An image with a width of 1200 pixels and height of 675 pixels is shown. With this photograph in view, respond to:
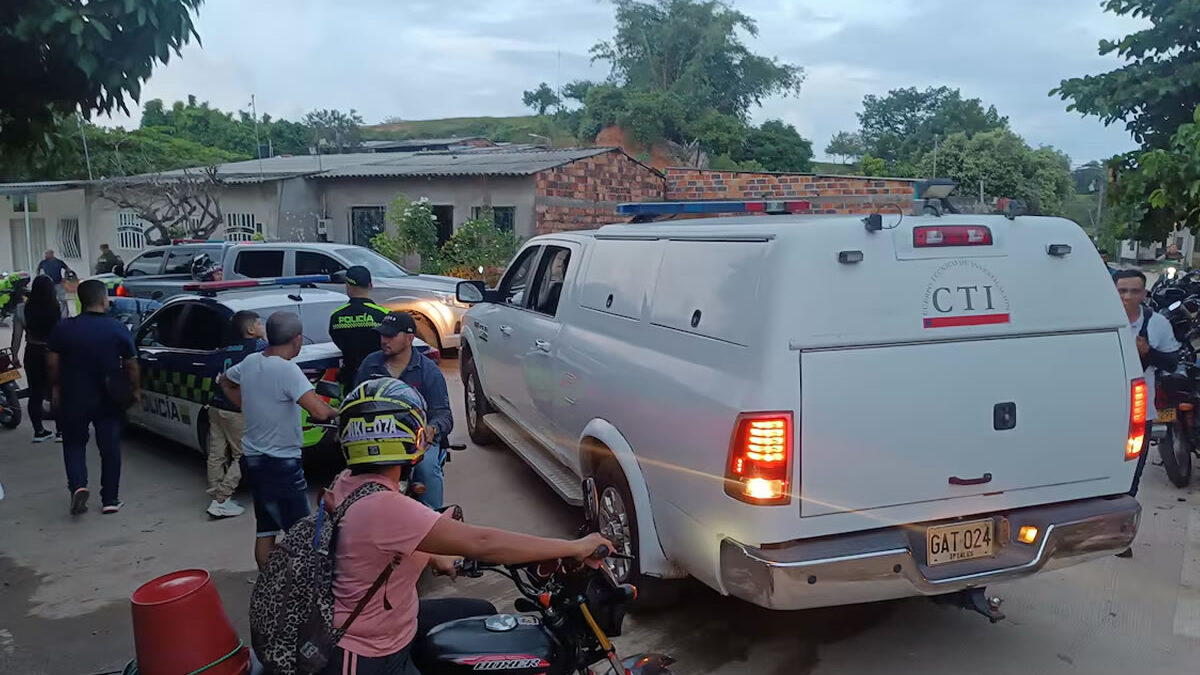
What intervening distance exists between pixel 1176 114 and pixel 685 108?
A: 29.0 m

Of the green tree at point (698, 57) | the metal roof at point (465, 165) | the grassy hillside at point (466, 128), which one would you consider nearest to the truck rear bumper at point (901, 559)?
the metal roof at point (465, 165)

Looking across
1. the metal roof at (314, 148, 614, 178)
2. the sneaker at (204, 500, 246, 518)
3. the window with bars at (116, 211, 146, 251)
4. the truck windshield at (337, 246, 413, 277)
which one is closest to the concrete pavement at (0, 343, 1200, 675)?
the sneaker at (204, 500, 246, 518)

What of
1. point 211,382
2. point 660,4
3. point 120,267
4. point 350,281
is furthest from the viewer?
point 660,4

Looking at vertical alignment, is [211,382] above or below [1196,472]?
above

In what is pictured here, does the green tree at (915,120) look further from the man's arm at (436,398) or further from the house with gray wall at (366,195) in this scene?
the man's arm at (436,398)

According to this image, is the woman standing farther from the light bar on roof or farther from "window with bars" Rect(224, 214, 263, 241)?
"window with bars" Rect(224, 214, 263, 241)

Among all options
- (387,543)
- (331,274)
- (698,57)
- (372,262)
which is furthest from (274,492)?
(698,57)

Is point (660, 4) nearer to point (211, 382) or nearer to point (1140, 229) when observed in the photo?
point (1140, 229)

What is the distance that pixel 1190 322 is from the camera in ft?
24.9

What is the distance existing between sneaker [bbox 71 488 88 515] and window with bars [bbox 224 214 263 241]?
1704 centimetres

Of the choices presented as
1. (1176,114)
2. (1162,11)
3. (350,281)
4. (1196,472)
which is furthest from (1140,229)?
(350,281)

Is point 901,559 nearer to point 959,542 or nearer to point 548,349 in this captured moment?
point 959,542

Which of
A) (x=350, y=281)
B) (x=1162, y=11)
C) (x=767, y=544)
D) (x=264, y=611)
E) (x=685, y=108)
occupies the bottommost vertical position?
→ (x=767, y=544)

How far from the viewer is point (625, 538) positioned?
15.0 ft
